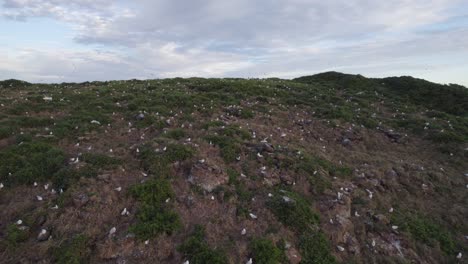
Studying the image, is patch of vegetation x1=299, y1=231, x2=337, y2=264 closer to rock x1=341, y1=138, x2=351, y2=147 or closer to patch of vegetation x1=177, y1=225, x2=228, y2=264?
patch of vegetation x1=177, y1=225, x2=228, y2=264

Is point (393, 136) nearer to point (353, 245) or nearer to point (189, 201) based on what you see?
point (353, 245)

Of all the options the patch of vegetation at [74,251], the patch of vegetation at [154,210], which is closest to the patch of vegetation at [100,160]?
the patch of vegetation at [154,210]

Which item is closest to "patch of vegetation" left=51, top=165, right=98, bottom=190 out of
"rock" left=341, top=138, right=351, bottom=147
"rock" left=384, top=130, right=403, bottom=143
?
"rock" left=341, top=138, right=351, bottom=147

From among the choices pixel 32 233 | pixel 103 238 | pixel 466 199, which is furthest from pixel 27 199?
pixel 466 199

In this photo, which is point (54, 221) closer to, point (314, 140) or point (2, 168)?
point (2, 168)

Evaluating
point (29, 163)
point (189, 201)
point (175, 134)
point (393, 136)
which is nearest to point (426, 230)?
point (189, 201)

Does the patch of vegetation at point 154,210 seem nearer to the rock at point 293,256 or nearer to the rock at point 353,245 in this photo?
the rock at point 293,256

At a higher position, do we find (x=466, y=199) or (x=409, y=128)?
(x=409, y=128)
